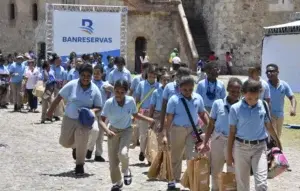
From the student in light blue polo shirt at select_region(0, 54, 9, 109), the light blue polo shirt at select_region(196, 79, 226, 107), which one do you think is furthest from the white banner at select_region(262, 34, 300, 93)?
the light blue polo shirt at select_region(196, 79, 226, 107)

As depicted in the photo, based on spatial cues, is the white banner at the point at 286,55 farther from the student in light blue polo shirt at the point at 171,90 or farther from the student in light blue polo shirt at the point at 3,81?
the student in light blue polo shirt at the point at 171,90

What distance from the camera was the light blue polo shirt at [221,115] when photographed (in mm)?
8547

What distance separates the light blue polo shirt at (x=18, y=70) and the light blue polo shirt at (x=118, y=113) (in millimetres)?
12006

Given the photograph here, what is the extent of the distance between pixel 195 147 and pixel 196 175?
70 cm

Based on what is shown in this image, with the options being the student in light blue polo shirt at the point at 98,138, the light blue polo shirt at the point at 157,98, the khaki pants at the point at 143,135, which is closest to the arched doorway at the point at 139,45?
the student in light blue polo shirt at the point at 98,138

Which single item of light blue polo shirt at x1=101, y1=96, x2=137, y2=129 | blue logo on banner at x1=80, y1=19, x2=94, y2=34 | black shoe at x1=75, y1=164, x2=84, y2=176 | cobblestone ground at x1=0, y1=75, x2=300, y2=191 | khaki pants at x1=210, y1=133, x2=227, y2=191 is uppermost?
blue logo on banner at x1=80, y1=19, x2=94, y2=34

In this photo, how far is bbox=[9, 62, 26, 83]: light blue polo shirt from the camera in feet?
68.4

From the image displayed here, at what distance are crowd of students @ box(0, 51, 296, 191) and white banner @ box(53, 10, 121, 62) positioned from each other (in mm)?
11394

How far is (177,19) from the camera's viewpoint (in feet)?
120

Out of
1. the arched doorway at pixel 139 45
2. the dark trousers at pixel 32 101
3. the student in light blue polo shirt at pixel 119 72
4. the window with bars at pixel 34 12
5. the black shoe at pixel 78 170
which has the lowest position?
the black shoe at pixel 78 170

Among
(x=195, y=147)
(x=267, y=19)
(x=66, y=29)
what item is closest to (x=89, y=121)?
(x=195, y=147)

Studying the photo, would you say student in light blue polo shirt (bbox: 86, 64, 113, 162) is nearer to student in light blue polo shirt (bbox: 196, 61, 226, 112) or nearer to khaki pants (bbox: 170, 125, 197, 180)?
student in light blue polo shirt (bbox: 196, 61, 226, 112)

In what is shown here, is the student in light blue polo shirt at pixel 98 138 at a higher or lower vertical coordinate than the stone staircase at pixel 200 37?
lower

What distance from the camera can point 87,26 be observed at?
23.8 metres
